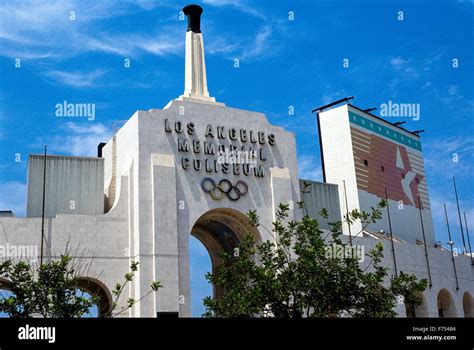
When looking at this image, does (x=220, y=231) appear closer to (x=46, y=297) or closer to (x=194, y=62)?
(x=194, y=62)

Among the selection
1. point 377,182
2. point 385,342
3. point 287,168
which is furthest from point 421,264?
point 385,342

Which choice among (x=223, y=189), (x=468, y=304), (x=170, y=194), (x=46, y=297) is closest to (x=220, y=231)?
(x=223, y=189)

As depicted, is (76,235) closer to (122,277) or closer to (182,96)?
(122,277)

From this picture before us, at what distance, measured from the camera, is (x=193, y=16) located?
1741 inches

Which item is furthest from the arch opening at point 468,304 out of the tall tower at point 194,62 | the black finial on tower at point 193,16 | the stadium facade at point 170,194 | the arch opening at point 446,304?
the black finial on tower at point 193,16

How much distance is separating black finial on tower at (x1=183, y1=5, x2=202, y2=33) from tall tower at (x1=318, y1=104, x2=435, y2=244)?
20.2 m

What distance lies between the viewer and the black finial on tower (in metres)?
43.9

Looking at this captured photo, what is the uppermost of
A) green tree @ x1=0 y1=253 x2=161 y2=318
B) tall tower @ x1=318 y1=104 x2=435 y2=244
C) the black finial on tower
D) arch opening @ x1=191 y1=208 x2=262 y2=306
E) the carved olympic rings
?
the black finial on tower

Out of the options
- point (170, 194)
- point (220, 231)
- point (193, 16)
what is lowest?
point (220, 231)

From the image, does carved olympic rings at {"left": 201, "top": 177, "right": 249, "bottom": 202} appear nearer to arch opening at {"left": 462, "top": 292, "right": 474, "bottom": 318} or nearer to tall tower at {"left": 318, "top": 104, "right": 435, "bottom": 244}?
tall tower at {"left": 318, "top": 104, "right": 435, "bottom": 244}

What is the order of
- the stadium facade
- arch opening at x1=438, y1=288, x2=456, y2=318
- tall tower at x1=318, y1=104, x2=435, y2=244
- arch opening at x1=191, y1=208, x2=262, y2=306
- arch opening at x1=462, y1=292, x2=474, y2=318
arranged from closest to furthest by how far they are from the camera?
1. the stadium facade
2. arch opening at x1=191, y1=208, x2=262, y2=306
3. arch opening at x1=438, y1=288, x2=456, y2=318
4. arch opening at x1=462, y1=292, x2=474, y2=318
5. tall tower at x1=318, y1=104, x2=435, y2=244

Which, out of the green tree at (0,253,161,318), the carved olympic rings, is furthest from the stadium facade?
the green tree at (0,253,161,318)

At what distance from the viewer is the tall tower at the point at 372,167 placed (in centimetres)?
5747

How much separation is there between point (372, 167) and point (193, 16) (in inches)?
975
